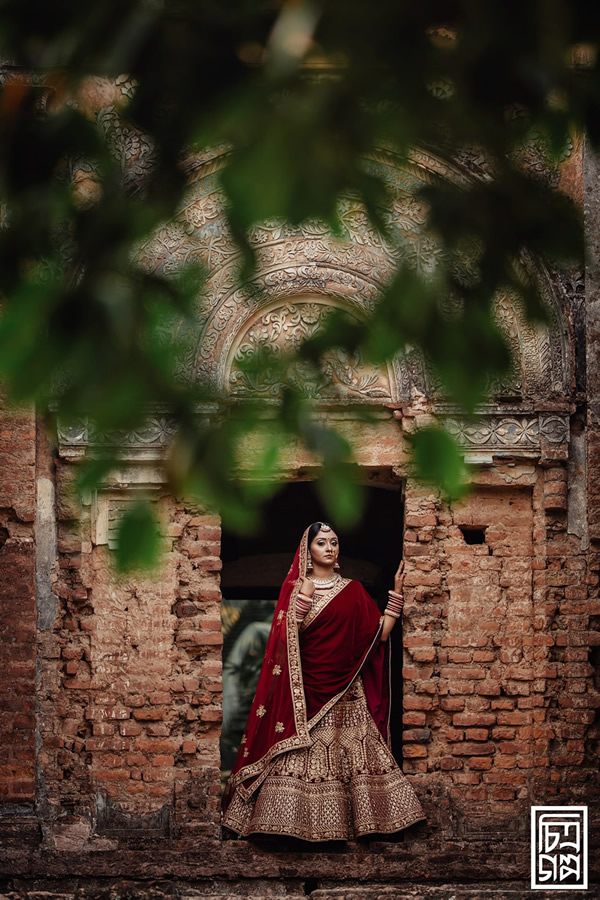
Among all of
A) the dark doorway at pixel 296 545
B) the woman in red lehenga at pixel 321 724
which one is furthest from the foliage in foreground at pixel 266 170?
the dark doorway at pixel 296 545

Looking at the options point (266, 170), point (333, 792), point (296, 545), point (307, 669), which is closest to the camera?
point (266, 170)

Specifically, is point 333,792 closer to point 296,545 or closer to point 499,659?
point 499,659

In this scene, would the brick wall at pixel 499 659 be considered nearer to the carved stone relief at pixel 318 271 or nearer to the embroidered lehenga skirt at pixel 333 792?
the embroidered lehenga skirt at pixel 333 792

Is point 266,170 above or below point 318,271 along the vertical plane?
below

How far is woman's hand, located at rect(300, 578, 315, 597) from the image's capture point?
26.5 ft

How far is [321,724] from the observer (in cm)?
791

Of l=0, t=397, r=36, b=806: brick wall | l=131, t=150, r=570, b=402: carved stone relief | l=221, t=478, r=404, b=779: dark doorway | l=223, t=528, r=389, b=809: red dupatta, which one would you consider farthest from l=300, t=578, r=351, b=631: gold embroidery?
l=221, t=478, r=404, b=779: dark doorway

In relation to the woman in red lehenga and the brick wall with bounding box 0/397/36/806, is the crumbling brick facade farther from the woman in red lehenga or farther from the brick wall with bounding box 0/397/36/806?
the woman in red lehenga

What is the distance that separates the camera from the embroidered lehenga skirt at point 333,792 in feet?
25.0

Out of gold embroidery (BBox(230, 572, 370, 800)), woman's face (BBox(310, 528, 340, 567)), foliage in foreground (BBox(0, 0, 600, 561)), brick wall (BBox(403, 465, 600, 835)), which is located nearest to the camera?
foliage in foreground (BBox(0, 0, 600, 561))

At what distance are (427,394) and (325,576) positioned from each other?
1.17 m

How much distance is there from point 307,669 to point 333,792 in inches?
27.6

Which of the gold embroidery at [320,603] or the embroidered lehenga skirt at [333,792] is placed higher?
the gold embroidery at [320,603]

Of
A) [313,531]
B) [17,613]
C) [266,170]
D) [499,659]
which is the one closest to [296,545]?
[313,531]
